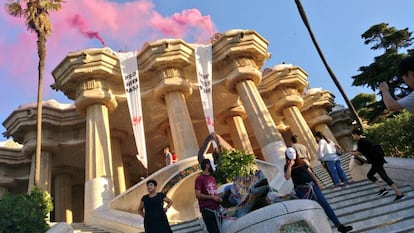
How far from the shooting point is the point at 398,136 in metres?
13.8

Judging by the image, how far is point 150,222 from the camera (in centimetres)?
481

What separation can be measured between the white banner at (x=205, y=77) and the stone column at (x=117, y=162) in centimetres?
833

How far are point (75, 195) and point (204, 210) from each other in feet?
93.4

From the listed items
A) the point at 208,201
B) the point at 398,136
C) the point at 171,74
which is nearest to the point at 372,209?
the point at 208,201

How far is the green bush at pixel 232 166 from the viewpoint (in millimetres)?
10555

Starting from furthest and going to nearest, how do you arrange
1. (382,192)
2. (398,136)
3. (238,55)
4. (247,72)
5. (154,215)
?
(238,55) < (247,72) < (398,136) < (382,192) < (154,215)

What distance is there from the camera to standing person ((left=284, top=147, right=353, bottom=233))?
205 inches

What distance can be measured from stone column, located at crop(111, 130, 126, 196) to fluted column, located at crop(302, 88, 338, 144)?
1728 centimetres

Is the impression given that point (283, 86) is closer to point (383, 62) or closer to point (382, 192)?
point (383, 62)

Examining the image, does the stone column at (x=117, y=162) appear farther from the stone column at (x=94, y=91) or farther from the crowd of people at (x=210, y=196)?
the crowd of people at (x=210, y=196)

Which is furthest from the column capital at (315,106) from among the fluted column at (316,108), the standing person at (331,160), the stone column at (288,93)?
the standing person at (331,160)

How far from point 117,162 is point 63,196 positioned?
6.58 m

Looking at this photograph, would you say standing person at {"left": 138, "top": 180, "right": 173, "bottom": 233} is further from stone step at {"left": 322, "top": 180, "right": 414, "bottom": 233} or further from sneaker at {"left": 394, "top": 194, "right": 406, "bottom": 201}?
sneaker at {"left": 394, "top": 194, "right": 406, "bottom": 201}

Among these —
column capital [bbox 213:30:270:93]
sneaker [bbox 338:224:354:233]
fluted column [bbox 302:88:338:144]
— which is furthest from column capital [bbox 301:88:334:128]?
sneaker [bbox 338:224:354:233]
